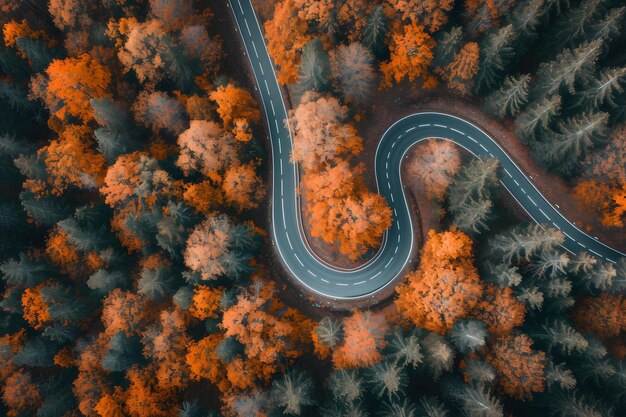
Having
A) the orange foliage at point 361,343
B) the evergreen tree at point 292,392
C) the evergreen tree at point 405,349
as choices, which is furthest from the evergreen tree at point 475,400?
the evergreen tree at point 292,392

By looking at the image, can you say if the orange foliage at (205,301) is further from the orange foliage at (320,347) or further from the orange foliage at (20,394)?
the orange foliage at (20,394)

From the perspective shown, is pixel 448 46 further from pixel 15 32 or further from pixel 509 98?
pixel 15 32

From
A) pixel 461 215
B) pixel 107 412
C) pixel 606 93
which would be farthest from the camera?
pixel 107 412

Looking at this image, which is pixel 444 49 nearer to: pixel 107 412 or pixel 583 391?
pixel 583 391

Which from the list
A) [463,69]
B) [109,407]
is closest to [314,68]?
[463,69]

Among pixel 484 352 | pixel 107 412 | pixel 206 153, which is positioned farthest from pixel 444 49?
pixel 107 412

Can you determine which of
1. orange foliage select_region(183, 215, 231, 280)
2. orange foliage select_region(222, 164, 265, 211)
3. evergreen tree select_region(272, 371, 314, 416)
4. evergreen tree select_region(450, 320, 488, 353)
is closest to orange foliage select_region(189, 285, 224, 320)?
orange foliage select_region(183, 215, 231, 280)
